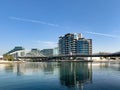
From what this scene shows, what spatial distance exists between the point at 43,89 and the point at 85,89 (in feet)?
22.7

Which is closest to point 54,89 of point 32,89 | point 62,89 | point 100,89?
point 62,89

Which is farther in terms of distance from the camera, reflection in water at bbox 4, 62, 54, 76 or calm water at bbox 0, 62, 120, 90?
reflection in water at bbox 4, 62, 54, 76

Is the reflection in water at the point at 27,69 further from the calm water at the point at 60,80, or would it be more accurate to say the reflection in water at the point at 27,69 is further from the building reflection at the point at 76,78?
the building reflection at the point at 76,78

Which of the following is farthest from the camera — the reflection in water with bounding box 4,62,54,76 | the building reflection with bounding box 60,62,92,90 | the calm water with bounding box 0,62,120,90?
the reflection in water with bounding box 4,62,54,76

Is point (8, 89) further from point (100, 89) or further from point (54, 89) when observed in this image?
point (100, 89)

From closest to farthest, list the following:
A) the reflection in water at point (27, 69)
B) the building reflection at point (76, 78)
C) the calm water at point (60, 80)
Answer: the calm water at point (60, 80), the building reflection at point (76, 78), the reflection in water at point (27, 69)

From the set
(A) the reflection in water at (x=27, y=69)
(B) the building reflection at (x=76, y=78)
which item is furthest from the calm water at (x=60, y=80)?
(A) the reflection in water at (x=27, y=69)

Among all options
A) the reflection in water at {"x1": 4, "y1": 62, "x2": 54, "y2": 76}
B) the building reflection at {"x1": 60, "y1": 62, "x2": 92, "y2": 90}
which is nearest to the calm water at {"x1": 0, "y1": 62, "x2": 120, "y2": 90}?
the building reflection at {"x1": 60, "y1": 62, "x2": 92, "y2": 90}

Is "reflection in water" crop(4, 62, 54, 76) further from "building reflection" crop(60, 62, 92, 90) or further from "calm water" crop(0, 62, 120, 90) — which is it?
"building reflection" crop(60, 62, 92, 90)

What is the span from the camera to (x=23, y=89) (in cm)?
3441

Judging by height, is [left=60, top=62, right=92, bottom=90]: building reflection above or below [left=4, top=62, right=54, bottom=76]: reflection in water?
above

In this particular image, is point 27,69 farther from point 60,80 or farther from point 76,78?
point 60,80

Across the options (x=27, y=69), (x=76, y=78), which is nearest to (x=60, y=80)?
(x=76, y=78)

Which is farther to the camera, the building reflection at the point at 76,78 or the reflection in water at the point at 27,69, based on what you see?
the reflection in water at the point at 27,69
